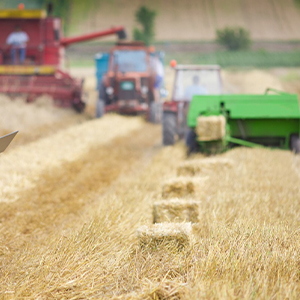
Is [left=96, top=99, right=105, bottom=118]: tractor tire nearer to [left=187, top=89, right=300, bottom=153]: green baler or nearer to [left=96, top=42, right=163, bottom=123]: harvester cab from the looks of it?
[left=96, top=42, right=163, bottom=123]: harvester cab

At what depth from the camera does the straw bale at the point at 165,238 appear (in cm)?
348

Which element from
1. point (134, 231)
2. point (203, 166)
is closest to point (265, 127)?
point (203, 166)

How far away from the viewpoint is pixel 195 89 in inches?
420

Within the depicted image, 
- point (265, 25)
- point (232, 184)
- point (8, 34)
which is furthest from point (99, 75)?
point (265, 25)

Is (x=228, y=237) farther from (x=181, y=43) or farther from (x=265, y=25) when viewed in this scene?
(x=265, y=25)

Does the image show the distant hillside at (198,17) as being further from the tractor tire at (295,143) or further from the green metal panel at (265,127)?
the tractor tire at (295,143)

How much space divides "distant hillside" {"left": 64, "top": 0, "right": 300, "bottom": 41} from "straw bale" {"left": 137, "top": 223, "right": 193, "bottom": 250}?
59.5m

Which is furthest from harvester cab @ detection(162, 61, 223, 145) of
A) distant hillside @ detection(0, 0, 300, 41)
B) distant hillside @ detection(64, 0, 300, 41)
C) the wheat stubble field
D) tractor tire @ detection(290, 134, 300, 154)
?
distant hillside @ detection(0, 0, 300, 41)

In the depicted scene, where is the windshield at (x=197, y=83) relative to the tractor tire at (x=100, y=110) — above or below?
above

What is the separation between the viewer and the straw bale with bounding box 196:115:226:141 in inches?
320

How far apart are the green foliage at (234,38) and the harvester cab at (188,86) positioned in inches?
1744

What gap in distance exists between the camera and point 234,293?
2.68 metres

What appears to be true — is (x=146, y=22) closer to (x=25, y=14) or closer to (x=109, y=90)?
(x=25, y=14)

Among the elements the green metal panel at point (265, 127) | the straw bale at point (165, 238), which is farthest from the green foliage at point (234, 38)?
the straw bale at point (165, 238)
